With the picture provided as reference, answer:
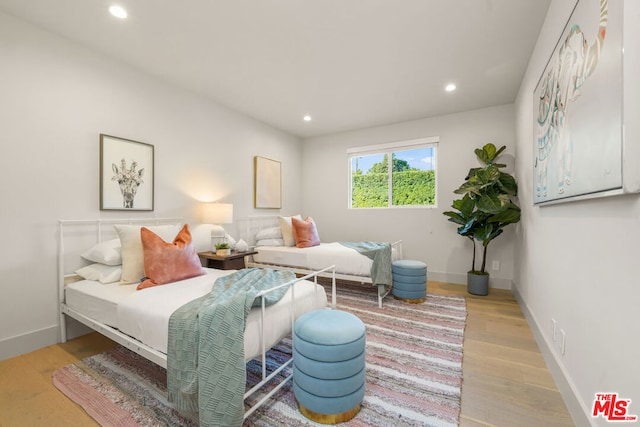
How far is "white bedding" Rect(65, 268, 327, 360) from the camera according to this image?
1.48 meters

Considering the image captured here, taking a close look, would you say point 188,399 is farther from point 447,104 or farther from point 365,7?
point 447,104

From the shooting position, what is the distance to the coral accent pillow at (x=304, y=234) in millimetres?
3896

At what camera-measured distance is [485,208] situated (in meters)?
3.17

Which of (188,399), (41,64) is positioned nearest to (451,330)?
(188,399)

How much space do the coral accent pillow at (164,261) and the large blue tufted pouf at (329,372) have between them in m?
1.23

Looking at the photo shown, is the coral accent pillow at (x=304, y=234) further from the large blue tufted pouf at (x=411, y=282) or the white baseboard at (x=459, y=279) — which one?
the white baseboard at (x=459, y=279)

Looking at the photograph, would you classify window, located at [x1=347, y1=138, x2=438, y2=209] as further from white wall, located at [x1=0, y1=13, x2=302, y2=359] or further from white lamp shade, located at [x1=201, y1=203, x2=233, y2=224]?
white wall, located at [x1=0, y1=13, x2=302, y2=359]

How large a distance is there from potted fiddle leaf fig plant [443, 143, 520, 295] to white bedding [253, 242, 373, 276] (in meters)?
1.51

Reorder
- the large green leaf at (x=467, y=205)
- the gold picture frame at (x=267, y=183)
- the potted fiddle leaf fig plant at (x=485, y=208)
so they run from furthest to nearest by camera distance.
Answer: the gold picture frame at (x=267, y=183) → the large green leaf at (x=467, y=205) → the potted fiddle leaf fig plant at (x=485, y=208)

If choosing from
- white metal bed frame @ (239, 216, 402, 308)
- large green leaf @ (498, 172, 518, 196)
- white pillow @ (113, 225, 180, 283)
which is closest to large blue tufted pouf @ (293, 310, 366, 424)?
white pillow @ (113, 225, 180, 283)

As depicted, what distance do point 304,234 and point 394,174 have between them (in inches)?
78.2

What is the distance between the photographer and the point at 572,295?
149 cm

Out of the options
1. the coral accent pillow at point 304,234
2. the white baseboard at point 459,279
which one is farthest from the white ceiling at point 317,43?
the white baseboard at point 459,279

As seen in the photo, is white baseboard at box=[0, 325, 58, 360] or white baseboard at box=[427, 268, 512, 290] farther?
white baseboard at box=[427, 268, 512, 290]
